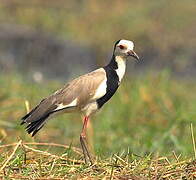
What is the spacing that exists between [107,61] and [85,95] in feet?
37.4

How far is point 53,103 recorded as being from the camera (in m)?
5.07

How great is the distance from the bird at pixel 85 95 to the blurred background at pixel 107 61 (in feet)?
8.14

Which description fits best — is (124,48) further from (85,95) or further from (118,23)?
(118,23)

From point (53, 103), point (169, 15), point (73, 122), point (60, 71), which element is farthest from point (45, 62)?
→ point (53, 103)

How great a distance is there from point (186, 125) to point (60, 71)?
7969mm

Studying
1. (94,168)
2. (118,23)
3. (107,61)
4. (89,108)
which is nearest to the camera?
(94,168)

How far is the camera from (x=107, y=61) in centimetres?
1652

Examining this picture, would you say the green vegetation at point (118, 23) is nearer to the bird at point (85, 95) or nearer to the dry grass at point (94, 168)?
the bird at point (85, 95)

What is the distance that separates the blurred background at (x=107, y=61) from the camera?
8.84m

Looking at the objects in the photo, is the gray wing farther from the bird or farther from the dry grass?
the dry grass

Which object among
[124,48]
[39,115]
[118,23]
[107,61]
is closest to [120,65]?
[124,48]

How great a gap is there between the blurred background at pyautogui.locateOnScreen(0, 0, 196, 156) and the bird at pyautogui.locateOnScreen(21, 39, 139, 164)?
8.14 feet

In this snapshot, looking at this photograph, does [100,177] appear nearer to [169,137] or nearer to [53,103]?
[53,103]

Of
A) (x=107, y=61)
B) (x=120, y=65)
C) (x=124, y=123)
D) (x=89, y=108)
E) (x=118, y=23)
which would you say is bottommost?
(x=107, y=61)
